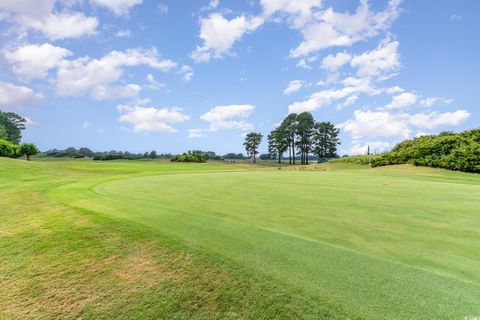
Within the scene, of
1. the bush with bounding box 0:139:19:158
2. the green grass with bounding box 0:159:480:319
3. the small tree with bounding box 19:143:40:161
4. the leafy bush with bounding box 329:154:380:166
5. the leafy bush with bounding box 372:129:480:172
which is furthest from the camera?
the small tree with bounding box 19:143:40:161

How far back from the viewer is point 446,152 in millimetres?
26859

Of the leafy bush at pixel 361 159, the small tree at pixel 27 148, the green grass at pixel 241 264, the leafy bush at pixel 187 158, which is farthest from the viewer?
the leafy bush at pixel 187 158

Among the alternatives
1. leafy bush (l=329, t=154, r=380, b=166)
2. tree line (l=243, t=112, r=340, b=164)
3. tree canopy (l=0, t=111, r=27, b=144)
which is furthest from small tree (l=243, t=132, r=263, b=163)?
tree canopy (l=0, t=111, r=27, b=144)

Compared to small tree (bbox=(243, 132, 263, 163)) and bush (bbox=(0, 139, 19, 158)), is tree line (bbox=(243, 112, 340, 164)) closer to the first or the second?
small tree (bbox=(243, 132, 263, 163))

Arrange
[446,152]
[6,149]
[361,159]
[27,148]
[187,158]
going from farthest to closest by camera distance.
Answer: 1. [187,158]
2. [27,148]
3. [361,159]
4. [6,149]
5. [446,152]

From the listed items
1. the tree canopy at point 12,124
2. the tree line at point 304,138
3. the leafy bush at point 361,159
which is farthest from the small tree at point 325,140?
the tree canopy at point 12,124

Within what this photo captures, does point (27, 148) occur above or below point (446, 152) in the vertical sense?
above

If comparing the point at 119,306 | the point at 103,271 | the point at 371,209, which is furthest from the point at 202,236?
the point at 371,209

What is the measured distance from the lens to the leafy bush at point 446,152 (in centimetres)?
2372

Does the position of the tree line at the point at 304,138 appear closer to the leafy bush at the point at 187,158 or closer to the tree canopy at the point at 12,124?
the leafy bush at the point at 187,158

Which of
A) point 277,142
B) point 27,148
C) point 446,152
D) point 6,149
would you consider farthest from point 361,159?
point 27,148

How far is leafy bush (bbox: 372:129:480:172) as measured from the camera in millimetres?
23719

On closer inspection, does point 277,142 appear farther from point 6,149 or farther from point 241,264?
point 241,264

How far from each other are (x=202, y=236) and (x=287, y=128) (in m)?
68.1
